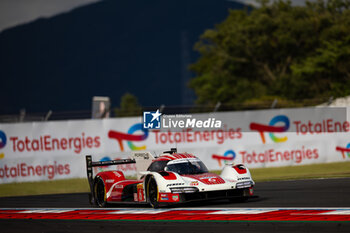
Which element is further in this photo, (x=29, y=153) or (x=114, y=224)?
(x=29, y=153)

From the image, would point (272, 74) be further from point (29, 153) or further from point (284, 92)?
point (29, 153)

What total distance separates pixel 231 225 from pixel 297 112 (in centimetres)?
1601

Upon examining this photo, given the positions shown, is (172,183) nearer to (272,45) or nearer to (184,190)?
(184,190)

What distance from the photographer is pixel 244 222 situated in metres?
9.18

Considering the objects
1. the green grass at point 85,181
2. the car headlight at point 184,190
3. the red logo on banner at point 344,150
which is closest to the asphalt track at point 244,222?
the car headlight at point 184,190

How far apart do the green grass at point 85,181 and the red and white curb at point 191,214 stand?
23.0ft

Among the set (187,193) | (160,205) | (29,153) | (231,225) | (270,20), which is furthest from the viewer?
(270,20)

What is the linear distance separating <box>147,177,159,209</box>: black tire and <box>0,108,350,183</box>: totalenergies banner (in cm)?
1074

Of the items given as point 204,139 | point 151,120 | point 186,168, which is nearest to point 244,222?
point 186,168

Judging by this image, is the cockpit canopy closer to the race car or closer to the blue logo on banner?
the race car

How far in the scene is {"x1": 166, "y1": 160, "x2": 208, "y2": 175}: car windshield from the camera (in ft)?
40.4

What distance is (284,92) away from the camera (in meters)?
54.1

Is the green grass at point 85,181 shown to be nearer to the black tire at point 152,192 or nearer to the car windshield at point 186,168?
the car windshield at point 186,168

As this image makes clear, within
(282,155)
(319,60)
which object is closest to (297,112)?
(282,155)
